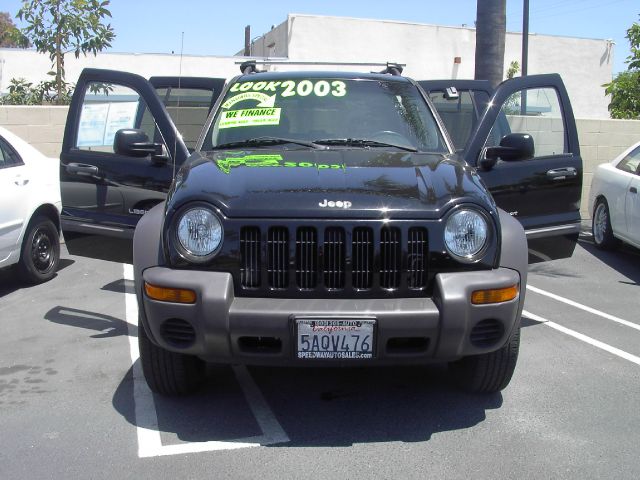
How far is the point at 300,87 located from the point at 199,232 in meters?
1.81

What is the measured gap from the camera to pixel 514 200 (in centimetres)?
504

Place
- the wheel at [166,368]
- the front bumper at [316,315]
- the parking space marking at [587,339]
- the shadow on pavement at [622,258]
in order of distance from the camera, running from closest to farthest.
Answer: the front bumper at [316,315]
the wheel at [166,368]
the parking space marking at [587,339]
the shadow on pavement at [622,258]

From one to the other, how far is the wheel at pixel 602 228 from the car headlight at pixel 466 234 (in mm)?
5949

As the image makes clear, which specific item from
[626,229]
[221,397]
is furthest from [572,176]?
[626,229]

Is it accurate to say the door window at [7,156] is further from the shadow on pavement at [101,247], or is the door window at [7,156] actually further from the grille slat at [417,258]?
the grille slat at [417,258]

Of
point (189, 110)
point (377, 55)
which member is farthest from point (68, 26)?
point (377, 55)

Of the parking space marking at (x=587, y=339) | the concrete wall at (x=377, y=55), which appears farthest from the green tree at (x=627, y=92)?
the concrete wall at (x=377, y=55)

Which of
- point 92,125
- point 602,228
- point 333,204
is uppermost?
point 92,125

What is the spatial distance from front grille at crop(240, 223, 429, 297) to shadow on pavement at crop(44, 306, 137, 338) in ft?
7.83

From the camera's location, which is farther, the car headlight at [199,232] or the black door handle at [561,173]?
the black door handle at [561,173]

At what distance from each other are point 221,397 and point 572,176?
2.95 metres

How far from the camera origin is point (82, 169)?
505 cm

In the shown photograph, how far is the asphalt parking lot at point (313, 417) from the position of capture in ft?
11.0

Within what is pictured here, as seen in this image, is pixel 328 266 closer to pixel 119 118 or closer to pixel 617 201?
pixel 119 118
